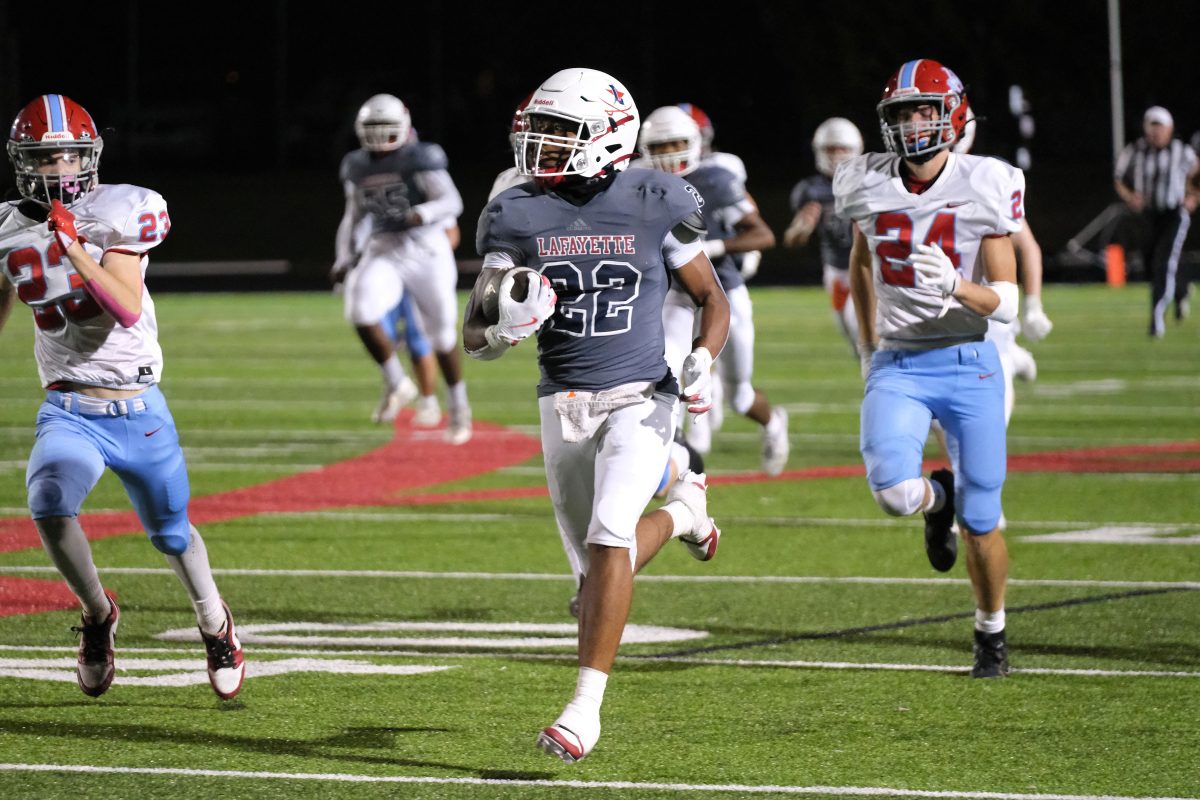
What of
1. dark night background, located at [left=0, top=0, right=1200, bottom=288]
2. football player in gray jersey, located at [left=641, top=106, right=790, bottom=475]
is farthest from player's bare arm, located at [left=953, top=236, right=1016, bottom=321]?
dark night background, located at [left=0, top=0, right=1200, bottom=288]

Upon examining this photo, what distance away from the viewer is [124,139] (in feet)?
121

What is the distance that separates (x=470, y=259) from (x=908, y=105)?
26.5 meters

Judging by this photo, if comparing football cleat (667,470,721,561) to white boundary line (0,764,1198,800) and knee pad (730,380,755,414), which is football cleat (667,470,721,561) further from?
knee pad (730,380,755,414)

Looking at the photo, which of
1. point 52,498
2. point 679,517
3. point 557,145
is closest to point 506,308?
point 557,145

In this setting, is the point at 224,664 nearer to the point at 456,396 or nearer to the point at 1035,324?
the point at 1035,324

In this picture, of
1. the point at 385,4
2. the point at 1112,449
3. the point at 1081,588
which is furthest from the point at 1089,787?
→ the point at 385,4

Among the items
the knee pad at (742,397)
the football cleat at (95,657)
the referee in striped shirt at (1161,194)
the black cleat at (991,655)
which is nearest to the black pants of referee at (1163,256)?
the referee in striped shirt at (1161,194)

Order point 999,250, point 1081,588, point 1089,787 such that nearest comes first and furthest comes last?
1. point 1089,787
2. point 999,250
3. point 1081,588

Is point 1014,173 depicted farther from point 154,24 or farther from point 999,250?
point 154,24

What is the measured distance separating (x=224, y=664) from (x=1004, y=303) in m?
2.30

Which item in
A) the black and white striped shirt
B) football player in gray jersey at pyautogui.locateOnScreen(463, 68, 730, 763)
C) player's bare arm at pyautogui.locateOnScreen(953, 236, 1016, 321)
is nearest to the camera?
football player in gray jersey at pyautogui.locateOnScreen(463, 68, 730, 763)

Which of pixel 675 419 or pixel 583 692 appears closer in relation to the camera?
pixel 583 692

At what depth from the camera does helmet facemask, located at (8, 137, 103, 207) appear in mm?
5191

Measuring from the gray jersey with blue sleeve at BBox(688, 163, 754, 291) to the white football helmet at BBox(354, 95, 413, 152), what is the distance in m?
2.92
